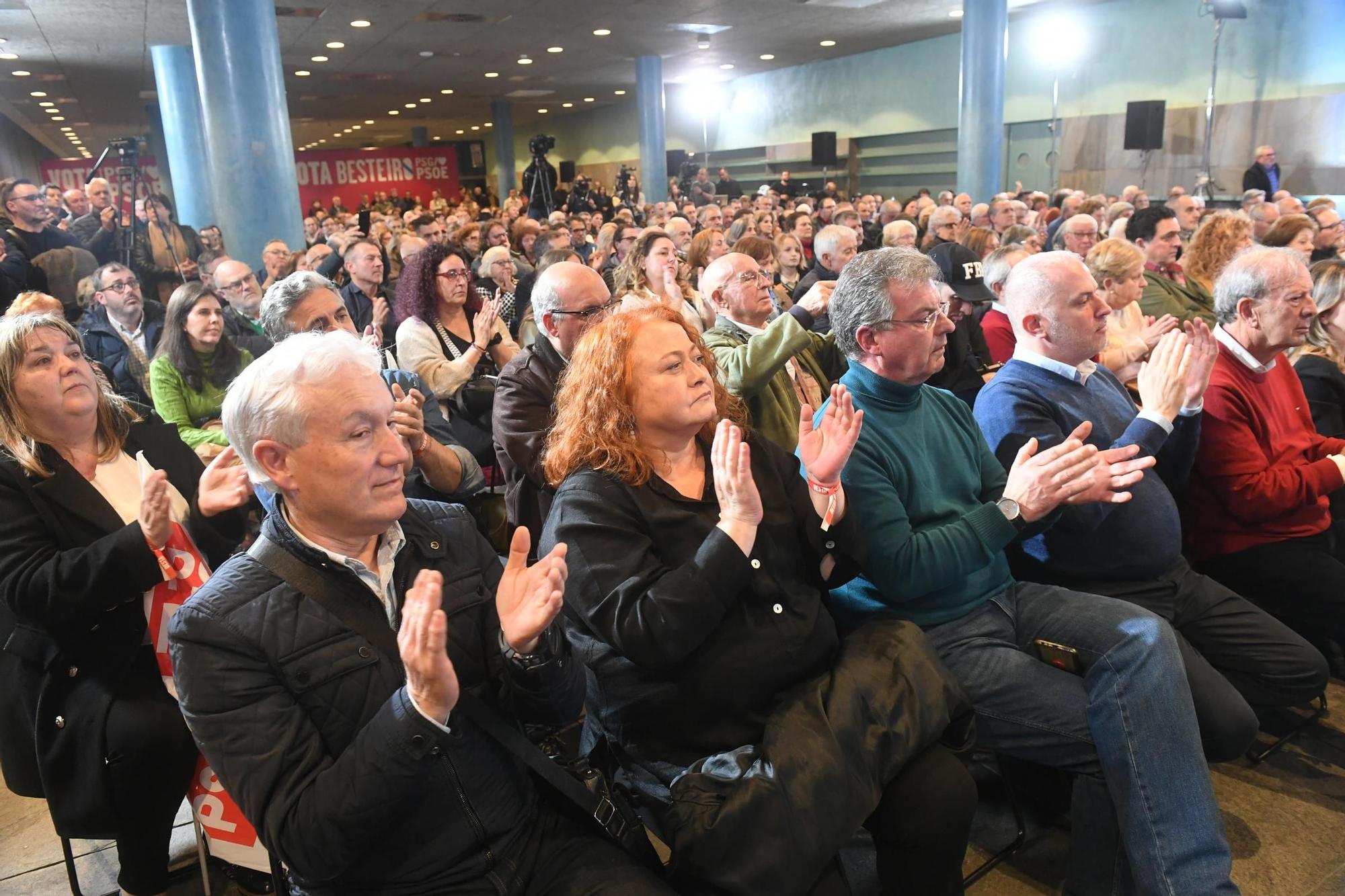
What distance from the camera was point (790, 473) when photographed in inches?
72.5

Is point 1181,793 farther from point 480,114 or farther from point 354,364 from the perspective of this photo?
point 480,114

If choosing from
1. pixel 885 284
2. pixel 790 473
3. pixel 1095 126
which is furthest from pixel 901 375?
pixel 1095 126

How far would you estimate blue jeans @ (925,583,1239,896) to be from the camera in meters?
Result: 1.65

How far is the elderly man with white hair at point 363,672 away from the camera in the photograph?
1.19m

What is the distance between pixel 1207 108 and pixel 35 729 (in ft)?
47.0

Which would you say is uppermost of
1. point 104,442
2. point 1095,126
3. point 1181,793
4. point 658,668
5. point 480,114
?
point 480,114

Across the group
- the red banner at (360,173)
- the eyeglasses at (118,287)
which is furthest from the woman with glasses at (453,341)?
the red banner at (360,173)

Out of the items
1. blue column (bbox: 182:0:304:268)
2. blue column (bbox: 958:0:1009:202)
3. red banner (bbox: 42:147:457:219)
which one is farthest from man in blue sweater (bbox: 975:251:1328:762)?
red banner (bbox: 42:147:457:219)

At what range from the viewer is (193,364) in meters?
3.12

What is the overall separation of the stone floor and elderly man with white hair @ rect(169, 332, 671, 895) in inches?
41.4

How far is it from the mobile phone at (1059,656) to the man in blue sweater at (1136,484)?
39 cm

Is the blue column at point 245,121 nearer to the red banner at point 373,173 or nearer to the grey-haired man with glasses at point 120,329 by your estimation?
the grey-haired man with glasses at point 120,329

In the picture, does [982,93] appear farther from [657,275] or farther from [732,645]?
[732,645]

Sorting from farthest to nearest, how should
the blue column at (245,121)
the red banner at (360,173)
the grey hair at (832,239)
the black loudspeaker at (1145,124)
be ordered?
1. the red banner at (360,173)
2. the black loudspeaker at (1145,124)
3. the blue column at (245,121)
4. the grey hair at (832,239)
